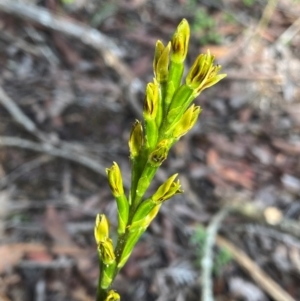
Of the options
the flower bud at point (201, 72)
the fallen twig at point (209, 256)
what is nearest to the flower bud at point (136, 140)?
the flower bud at point (201, 72)

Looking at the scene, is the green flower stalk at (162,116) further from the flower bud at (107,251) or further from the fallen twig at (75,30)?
the fallen twig at (75,30)

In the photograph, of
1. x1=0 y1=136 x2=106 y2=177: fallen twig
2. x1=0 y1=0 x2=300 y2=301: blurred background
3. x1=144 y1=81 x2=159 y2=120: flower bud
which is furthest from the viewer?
x1=0 y1=136 x2=106 y2=177: fallen twig

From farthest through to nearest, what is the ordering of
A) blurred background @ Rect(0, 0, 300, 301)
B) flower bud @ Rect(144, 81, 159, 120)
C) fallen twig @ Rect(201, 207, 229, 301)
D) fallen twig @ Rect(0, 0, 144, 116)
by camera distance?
fallen twig @ Rect(0, 0, 144, 116), blurred background @ Rect(0, 0, 300, 301), fallen twig @ Rect(201, 207, 229, 301), flower bud @ Rect(144, 81, 159, 120)

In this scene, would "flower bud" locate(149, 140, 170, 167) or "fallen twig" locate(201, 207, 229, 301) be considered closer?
"flower bud" locate(149, 140, 170, 167)

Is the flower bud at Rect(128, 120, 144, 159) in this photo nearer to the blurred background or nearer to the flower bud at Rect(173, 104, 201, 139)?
the flower bud at Rect(173, 104, 201, 139)

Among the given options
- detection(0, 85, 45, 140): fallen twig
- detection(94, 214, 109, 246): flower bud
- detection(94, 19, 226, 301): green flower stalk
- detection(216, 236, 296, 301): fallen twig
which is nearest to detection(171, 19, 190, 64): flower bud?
detection(94, 19, 226, 301): green flower stalk

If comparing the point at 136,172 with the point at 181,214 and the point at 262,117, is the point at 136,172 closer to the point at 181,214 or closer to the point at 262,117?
the point at 181,214

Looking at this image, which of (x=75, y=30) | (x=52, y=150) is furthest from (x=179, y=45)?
(x=75, y=30)

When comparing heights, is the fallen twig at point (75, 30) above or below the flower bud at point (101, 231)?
above
